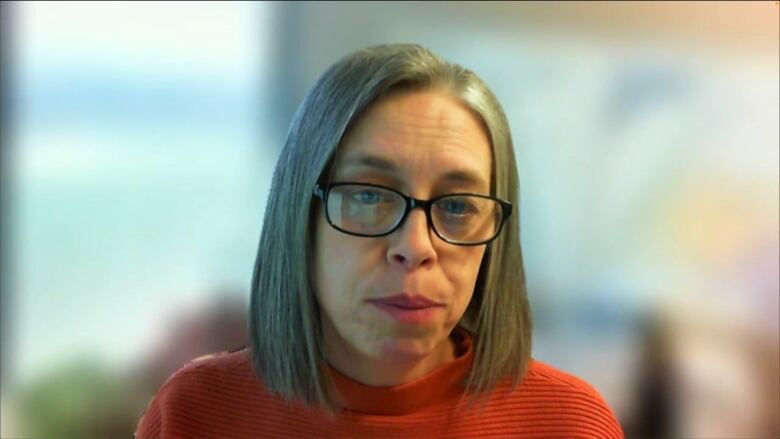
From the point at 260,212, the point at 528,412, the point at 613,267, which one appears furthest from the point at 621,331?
the point at 260,212

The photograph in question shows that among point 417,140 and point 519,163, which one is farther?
point 519,163

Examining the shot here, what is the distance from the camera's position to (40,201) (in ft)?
4.15

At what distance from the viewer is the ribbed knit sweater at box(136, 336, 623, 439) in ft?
3.11

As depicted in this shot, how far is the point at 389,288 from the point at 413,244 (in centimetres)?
6

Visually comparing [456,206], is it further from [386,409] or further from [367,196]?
[386,409]

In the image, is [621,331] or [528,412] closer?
[528,412]

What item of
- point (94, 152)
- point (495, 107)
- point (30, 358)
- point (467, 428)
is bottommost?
point (30, 358)

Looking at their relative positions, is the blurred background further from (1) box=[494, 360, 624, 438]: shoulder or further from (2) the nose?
(2) the nose

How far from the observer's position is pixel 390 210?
2.90 ft

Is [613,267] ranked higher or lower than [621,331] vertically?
higher

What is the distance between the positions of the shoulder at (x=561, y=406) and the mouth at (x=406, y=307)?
0.20 meters

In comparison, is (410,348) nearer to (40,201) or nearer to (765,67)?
(40,201)

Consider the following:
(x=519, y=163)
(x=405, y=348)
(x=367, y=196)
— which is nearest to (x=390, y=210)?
(x=367, y=196)

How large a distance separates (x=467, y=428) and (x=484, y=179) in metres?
0.31
